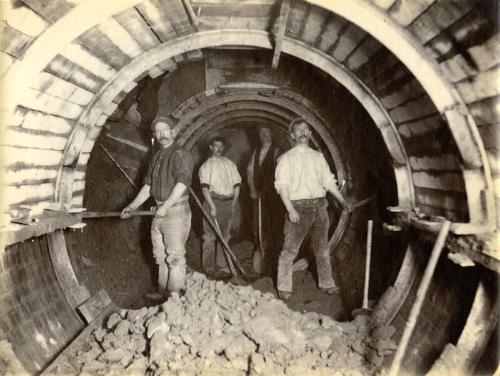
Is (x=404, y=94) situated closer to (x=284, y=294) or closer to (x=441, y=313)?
(x=441, y=313)

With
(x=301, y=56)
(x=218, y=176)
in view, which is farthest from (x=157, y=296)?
(x=301, y=56)

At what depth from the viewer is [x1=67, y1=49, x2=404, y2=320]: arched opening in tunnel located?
5.78 metres

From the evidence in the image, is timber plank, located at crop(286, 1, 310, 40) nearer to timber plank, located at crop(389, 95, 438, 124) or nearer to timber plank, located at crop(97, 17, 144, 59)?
timber plank, located at crop(389, 95, 438, 124)

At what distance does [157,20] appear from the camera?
3.40m

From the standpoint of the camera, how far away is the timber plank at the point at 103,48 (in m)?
3.25

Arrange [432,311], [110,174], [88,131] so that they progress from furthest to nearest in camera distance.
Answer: [110,174] → [88,131] → [432,311]

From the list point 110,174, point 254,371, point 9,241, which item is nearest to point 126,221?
point 110,174

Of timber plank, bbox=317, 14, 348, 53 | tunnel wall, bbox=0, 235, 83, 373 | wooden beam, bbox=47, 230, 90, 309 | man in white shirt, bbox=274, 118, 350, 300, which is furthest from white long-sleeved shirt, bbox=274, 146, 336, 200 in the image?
tunnel wall, bbox=0, 235, 83, 373

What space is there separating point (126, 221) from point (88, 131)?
328 centimetres

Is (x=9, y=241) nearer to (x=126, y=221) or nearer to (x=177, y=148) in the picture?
(x=177, y=148)

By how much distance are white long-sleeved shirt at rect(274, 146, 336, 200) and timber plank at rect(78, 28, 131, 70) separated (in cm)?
229

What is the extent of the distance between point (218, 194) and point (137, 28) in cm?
411

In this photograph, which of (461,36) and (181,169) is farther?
(181,169)

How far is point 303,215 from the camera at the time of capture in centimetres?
520
